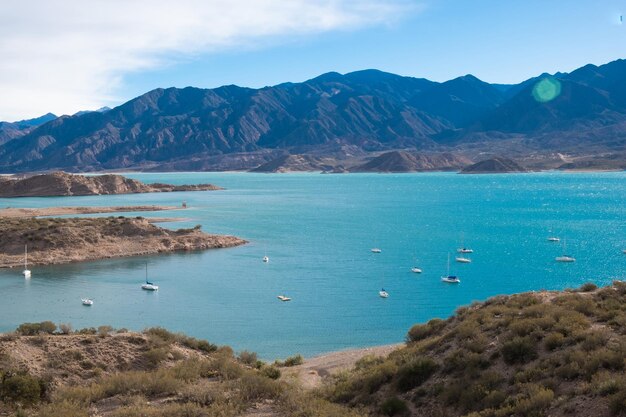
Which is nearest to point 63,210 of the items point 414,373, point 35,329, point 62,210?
point 62,210

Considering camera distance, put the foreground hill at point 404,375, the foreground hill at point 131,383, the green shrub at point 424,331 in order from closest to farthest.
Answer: the foreground hill at point 404,375
the foreground hill at point 131,383
the green shrub at point 424,331

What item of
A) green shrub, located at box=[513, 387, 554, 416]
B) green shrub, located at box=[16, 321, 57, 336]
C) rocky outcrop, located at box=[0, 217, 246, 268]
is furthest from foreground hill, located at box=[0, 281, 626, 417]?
rocky outcrop, located at box=[0, 217, 246, 268]

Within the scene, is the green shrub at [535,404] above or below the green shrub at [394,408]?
above

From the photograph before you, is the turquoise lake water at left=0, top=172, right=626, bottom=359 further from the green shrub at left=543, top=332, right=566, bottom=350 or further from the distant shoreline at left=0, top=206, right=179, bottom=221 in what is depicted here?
the distant shoreline at left=0, top=206, right=179, bottom=221

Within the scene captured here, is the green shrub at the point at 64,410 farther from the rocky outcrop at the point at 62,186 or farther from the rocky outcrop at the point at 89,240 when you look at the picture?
the rocky outcrop at the point at 62,186

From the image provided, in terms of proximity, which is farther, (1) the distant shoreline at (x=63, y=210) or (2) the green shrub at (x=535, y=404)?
(1) the distant shoreline at (x=63, y=210)

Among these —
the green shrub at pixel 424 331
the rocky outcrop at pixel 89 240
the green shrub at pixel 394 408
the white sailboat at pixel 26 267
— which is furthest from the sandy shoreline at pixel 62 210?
the green shrub at pixel 394 408

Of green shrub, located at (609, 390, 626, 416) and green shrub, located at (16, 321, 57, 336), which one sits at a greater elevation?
green shrub, located at (609, 390, 626, 416)

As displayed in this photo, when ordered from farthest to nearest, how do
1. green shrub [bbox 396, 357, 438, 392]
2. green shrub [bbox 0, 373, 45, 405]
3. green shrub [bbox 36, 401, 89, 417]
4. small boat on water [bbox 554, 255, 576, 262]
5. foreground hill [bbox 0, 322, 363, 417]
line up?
small boat on water [bbox 554, 255, 576, 262] < green shrub [bbox 396, 357, 438, 392] < green shrub [bbox 0, 373, 45, 405] < foreground hill [bbox 0, 322, 363, 417] < green shrub [bbox 36, 401, 89, 417]
